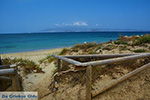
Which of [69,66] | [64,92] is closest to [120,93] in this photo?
[64,92]

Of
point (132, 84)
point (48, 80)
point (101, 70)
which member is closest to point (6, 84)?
point (48, 80)

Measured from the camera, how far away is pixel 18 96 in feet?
11.2

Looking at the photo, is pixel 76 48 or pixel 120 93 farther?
pixel 76 48

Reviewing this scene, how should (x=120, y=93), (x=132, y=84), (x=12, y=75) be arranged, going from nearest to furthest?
(x=12, y=75), (x=120, y=93), (x=132, y=84)

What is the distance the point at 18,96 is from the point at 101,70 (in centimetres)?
243

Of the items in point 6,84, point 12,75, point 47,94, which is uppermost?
point 12,75

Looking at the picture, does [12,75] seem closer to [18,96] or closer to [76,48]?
[18,96]

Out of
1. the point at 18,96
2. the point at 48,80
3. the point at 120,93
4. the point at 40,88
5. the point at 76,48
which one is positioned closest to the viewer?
the point at 18,96

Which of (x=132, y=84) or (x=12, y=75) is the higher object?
(x=12, y=75)

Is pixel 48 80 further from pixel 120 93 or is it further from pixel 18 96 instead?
pixel 120 93

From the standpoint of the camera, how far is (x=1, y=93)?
3.27 meters

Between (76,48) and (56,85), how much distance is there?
4.47 meters

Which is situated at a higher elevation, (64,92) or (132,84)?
(132,84)

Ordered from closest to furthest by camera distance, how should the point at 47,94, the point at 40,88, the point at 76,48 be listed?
the point at 47,94 → the point at 40,88 → the point at 76,48
